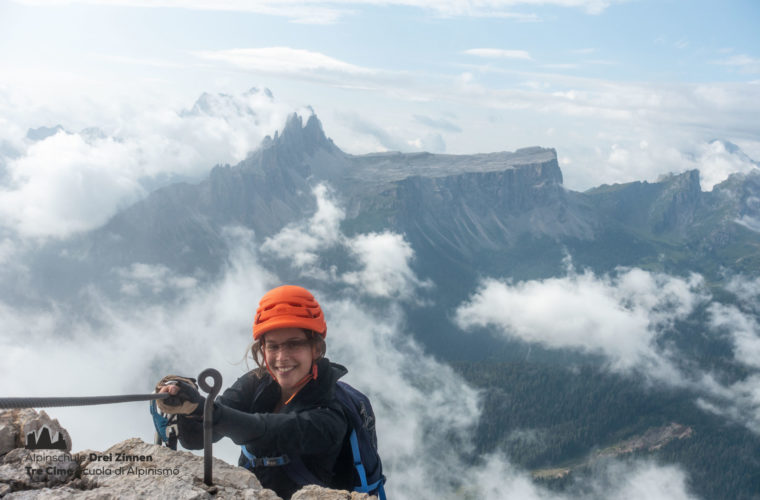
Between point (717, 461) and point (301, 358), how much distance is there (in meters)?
257

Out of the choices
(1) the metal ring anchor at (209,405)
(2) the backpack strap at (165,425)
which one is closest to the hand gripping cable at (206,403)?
(1) the metal ring anchor at (209,405)

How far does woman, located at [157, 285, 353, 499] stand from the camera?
4.82 m

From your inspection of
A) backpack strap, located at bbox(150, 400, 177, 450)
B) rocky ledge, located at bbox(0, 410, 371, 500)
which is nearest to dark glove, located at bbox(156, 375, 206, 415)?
backpack strap, located at bbox(150, 400, 177, 450)

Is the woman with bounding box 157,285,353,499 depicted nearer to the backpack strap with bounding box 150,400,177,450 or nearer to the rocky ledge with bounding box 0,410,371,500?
the backpack strap with bounding box 150,400,177,450

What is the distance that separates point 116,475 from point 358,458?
99.3 inches

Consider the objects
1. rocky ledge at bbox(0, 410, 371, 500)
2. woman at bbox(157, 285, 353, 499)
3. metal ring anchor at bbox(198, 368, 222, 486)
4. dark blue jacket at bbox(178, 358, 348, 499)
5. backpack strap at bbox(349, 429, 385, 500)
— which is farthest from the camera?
backpack strap at bbox(349, 429, 385, 500)

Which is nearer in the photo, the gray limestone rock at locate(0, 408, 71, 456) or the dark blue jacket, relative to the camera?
the dark blue jacket

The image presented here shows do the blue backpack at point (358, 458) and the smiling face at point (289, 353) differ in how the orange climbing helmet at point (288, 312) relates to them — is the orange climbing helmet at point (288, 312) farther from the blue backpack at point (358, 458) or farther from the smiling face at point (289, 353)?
the blue backpack at point (358, 458)

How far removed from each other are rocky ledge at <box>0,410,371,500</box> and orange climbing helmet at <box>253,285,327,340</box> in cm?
147

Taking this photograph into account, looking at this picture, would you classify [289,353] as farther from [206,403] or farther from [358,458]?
[358,458]

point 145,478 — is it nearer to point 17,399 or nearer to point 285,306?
point 17,399

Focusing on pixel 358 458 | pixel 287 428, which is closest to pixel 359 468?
pixel 358 458

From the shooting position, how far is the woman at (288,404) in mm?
4822

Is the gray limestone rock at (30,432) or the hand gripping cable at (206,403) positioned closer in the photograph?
the hand gripping cable at (206,403)
